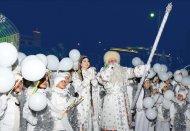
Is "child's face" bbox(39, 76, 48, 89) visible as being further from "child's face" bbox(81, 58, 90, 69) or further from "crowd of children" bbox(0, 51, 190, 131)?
"child's face" bbox(81, 58, 90, 69)

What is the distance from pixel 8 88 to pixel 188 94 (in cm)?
585

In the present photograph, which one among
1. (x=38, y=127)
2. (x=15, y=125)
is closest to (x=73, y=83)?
(x=38, y=127)

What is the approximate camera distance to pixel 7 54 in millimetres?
5816

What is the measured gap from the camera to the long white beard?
8281 millimetres

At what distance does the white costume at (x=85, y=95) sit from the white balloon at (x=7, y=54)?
295 centimetres

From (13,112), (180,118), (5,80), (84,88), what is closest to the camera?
(5,80)

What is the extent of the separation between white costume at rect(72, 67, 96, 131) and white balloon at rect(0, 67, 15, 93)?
3.23 meters

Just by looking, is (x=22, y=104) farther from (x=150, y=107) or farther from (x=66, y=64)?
(x=150, y=107)

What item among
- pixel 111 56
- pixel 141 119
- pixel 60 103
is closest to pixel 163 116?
pixel 141 119

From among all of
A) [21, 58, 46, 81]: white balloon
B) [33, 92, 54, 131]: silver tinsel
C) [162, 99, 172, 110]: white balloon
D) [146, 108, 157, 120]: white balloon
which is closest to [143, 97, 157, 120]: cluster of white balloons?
[146, 108, 157, 120]: white balloon

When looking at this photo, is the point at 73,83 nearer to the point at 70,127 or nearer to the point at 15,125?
the point at 70,127

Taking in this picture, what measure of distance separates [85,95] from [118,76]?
3.38 ft

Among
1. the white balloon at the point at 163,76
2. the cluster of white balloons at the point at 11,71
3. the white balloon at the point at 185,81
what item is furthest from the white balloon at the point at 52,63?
the white balloon at the point at 185,81

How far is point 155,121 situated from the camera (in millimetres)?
10445
